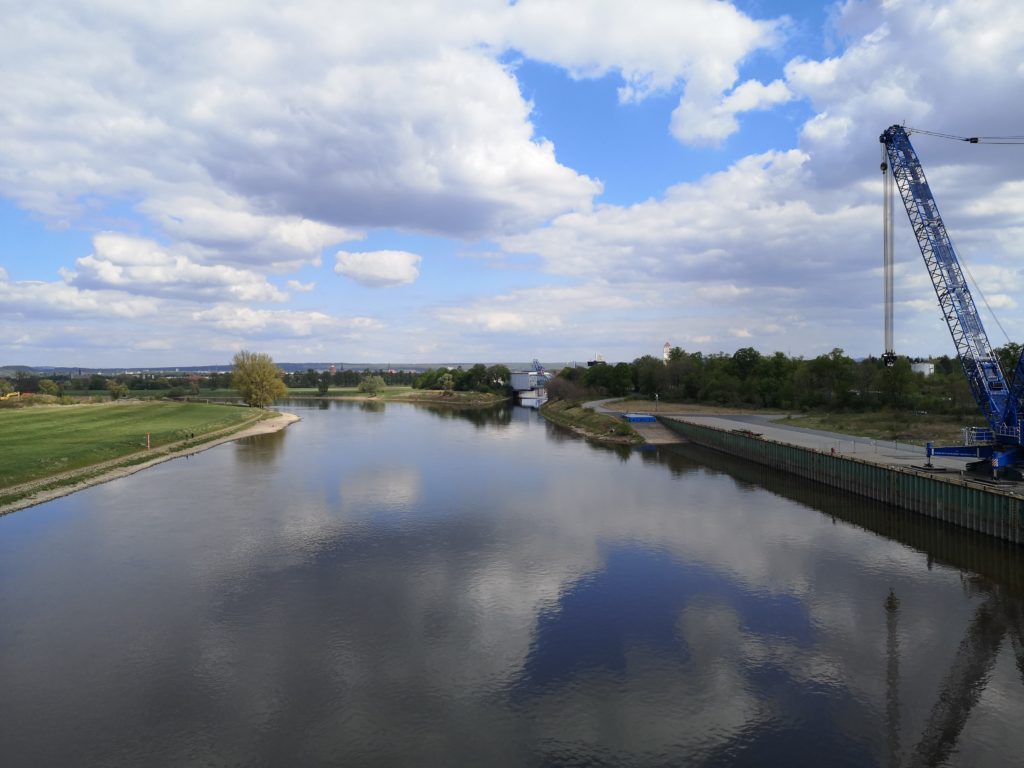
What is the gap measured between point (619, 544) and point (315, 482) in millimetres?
29086

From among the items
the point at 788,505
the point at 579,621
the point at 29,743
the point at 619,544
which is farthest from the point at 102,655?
the point at 788,505

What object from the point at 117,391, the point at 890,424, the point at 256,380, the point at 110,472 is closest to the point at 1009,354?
the point at 890,424

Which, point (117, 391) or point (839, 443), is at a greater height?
point (117, 391)

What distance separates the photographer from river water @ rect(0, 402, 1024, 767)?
16.0m

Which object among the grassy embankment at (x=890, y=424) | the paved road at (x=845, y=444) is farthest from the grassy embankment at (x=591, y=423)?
the grassy embankment at (x=890, y=424)

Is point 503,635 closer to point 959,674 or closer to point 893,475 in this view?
point 959,674

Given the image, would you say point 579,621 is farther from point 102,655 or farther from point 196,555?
point 196,555

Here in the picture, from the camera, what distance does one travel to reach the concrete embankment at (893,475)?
33594mm

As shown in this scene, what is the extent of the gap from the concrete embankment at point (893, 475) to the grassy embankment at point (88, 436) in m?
61.2

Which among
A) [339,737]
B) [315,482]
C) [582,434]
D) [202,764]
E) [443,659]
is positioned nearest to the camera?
[202,764]

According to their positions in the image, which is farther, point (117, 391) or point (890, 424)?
point (117, 391)

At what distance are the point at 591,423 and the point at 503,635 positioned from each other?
263ft

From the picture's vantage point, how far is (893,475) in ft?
137

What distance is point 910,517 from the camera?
3891cm
